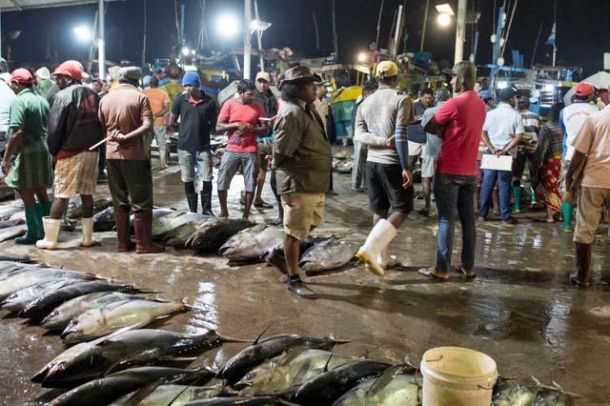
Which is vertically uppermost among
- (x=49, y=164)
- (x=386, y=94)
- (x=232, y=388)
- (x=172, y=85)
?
(x=172, y=85)

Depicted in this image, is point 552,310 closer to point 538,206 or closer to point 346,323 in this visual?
point 346,323

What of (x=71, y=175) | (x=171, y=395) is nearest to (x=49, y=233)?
(x=71, y=175)

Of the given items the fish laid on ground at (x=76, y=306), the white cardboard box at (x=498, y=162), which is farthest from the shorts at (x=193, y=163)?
the white cardboard box at (x=498, y=162)

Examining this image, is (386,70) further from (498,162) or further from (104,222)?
(104,222)

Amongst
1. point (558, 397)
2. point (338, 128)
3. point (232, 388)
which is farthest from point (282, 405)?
point (338, 128)

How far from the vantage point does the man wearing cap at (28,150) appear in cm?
644

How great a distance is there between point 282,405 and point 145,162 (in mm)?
4056

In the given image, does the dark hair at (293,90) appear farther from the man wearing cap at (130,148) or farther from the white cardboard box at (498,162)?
the white cardboard box at (498,162)

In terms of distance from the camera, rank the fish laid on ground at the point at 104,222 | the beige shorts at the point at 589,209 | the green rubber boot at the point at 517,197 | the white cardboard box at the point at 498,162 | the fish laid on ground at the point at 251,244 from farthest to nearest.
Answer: the green rubber boot at the point at 517,197, the white cardboard box at the point at 498,162, the fish laid on ground at the point at 104,222, the fish laid on ground at the point at 251,244, the beige shorts at the point at 589,209

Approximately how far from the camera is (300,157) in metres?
5.02

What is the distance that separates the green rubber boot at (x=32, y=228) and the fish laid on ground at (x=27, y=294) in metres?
2.24

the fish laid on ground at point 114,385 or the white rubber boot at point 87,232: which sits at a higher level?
the white rubber boot at point 87,232

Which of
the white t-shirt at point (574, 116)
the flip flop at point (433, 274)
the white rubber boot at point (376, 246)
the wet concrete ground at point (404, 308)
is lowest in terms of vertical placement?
the wet concrete ground at point (404, 308)

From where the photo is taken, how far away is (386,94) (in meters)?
5.53
